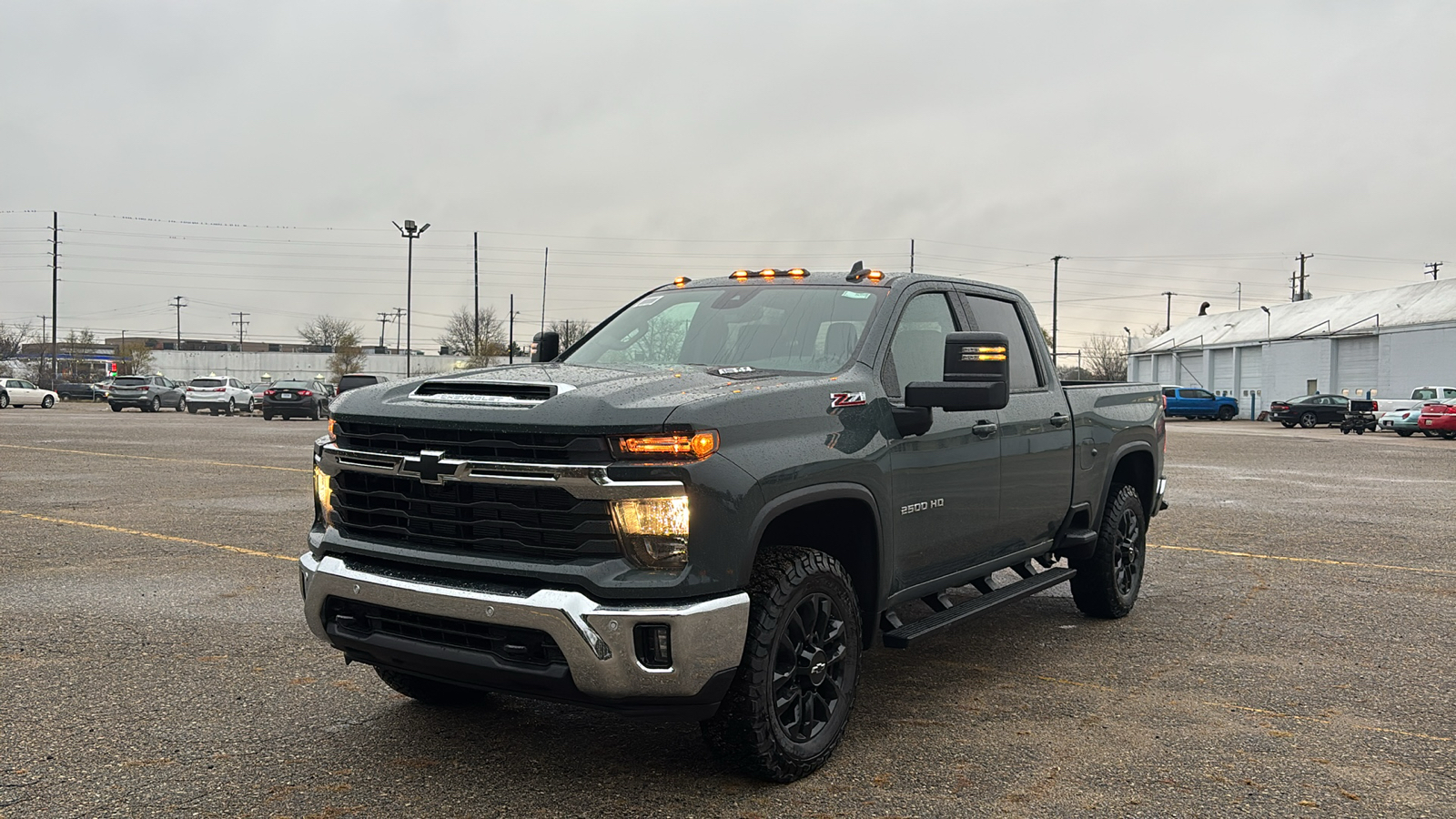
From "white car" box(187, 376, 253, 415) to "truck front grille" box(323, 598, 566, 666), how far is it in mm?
44685

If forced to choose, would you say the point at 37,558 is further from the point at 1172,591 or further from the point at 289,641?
the point at 1172,591

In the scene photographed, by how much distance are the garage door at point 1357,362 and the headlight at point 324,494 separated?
59.9 m

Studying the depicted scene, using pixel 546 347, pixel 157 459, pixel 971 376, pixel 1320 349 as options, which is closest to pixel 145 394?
pixel 157 459

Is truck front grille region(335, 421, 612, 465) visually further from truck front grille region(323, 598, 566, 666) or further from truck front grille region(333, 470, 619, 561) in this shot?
truck front grille region(323, 598, 566, 666)

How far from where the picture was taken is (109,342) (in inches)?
5802

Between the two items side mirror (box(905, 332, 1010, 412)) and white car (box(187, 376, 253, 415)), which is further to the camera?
white car (box(187, 376, 253, 415))

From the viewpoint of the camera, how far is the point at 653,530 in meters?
3.66

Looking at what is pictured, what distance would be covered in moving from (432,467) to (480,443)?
8.0 inches

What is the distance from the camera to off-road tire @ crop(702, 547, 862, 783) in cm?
390

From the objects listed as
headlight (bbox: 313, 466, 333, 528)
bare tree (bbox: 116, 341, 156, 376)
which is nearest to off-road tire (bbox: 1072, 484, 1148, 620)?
headlight (bbox: 313, 466, 333, 528)

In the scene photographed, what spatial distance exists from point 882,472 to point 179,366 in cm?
11885

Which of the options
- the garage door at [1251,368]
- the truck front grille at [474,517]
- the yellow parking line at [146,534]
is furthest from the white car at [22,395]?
the garage door at [1251,368]

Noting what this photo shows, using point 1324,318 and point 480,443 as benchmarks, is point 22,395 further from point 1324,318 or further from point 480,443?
point 1324,318

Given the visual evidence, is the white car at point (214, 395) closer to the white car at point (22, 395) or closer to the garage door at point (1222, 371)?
the white car at point (22, 395)
